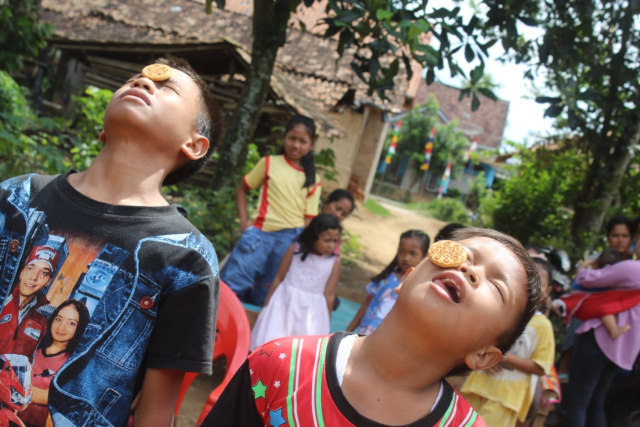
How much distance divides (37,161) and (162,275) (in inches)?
138

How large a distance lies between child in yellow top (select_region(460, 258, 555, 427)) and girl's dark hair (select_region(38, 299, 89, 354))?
2.38 metres

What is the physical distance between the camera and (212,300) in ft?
4.32

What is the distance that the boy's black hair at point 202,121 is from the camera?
1.50m

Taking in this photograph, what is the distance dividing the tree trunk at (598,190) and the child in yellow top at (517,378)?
3.35 m

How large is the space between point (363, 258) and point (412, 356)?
10.0 meters

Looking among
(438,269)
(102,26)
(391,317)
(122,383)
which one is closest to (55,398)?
(122,383)

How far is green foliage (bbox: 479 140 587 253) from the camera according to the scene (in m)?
8.52

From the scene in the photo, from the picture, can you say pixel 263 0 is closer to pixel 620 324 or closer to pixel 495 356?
pixel 620 324

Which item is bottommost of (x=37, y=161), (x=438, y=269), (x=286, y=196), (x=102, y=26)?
(x=37, y=161)

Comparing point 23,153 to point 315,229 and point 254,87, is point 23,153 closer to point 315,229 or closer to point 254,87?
point 254,87

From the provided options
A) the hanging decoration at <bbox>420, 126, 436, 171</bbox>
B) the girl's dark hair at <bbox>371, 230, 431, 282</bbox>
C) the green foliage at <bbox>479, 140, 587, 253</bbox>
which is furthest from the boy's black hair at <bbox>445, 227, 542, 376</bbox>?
the hanging decoration at <bbox>420, 126, 436, 171</bbox>

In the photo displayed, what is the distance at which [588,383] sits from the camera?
3.50 meters

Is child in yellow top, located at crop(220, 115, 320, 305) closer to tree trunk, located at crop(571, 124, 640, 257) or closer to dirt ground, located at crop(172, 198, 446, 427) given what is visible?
dirt ground, located at crop(172, 198, 446, 427)

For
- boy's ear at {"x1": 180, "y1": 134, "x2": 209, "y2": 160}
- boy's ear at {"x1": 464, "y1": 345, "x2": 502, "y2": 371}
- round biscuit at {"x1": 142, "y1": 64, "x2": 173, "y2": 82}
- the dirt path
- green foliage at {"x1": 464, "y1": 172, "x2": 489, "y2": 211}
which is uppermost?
round biscuit at {"x1": 142, "y1": 64, "x2": 173, "y2": 82}
